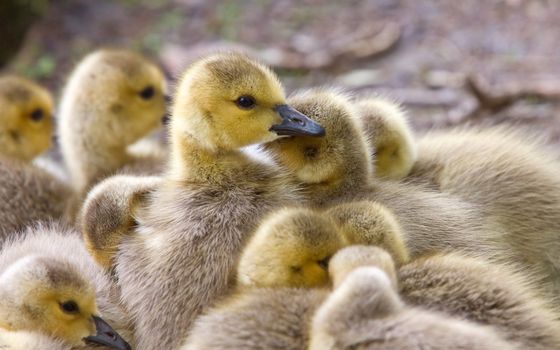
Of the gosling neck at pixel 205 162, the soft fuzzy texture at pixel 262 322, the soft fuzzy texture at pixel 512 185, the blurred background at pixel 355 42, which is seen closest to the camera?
the soft fuzzy texture at pixel 262 322

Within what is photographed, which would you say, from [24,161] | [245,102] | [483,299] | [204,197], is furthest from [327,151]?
[24,161]

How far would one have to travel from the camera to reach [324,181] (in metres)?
2.55

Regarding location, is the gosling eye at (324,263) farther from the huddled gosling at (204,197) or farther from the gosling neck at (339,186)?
the gosling neck at (339,186)

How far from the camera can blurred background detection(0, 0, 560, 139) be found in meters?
4.20

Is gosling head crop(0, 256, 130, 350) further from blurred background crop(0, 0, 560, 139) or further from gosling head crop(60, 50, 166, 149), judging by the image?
blurred background crop(0, 0, 560, 139)

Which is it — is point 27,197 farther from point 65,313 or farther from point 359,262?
point 359,262

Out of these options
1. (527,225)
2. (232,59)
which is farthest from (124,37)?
(527,225)

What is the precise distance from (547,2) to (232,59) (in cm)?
282

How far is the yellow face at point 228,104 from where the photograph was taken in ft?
8.00

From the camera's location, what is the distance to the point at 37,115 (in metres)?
3.55

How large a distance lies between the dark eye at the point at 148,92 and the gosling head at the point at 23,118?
38 centimetres

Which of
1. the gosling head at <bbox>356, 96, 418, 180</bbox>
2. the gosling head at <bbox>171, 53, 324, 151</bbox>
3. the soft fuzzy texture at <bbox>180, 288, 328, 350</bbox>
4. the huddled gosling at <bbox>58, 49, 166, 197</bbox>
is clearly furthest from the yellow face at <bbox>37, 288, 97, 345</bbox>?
the huddled gosling at <bbox>58, 49, 166, 197</bbox>

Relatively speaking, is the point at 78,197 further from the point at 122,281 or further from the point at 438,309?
the point at 438,309

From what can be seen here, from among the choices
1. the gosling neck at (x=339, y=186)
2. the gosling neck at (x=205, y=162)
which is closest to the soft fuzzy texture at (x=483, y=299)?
the gosling neck at (x=339, y=186)
